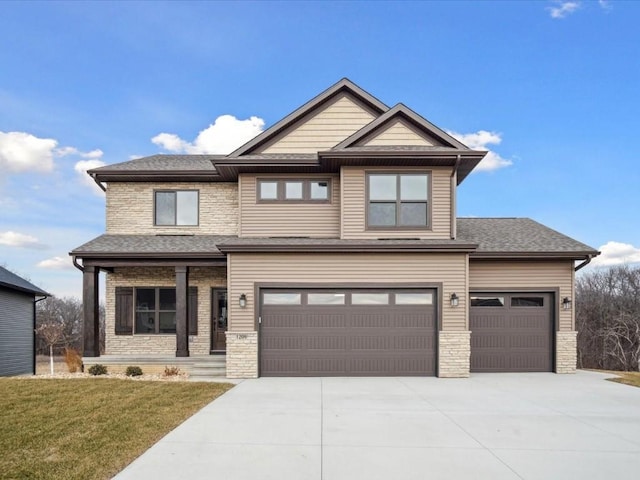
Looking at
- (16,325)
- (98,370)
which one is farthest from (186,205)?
(16,325)

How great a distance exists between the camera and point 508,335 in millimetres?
12891

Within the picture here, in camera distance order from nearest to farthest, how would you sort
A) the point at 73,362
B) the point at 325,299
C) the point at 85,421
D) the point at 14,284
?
the point at 85,421 < the point at 325,299 < the point at 73,362 < the point at 14,284

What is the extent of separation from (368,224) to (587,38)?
1198cm

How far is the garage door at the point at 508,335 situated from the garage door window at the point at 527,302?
0.04 meters

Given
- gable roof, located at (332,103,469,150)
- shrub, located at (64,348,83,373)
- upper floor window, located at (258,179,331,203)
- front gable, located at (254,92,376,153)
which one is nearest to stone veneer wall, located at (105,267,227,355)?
shrub, located at (64,348,83,373)

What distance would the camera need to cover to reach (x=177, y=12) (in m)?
14.6

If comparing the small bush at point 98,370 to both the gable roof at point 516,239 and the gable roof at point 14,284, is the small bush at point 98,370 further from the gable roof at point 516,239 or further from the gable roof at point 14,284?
the gable roof at point 516,239

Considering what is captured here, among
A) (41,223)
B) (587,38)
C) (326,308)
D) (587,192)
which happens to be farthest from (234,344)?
(587,192)

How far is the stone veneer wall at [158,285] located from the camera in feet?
47.3

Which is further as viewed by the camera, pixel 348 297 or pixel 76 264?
pixel 76 264

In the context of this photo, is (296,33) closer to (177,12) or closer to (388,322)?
(177,12)

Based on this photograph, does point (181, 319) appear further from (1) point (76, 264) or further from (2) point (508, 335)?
(2) point (508, 335)

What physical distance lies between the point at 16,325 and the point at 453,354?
1772cm

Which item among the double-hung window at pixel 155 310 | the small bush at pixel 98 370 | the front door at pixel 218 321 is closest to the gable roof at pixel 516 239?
the front door at pixel 218 321
